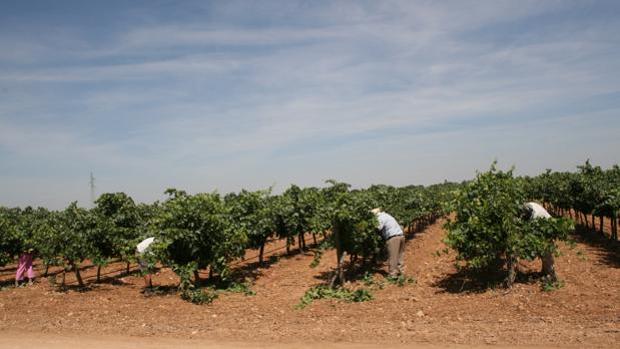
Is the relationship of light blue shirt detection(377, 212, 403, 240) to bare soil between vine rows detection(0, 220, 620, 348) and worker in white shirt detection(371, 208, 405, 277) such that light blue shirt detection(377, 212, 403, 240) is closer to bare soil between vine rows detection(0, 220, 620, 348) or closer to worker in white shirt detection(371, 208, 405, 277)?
worker in white shirt detection(371, 208, 405, 277)

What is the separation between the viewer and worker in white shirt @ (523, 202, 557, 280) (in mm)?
10242

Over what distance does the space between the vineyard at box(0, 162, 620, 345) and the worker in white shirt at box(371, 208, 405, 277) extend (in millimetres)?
335

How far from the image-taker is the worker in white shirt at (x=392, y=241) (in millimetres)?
12445

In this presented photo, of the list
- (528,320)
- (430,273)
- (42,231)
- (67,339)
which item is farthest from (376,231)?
(42,231)

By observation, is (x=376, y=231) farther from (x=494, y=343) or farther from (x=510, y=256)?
(x=494, y=343)

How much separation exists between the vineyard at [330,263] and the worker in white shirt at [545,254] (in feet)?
0.57

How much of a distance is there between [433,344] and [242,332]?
3.34 metres

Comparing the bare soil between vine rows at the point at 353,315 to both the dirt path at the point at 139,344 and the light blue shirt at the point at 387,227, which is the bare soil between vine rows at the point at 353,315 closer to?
the dirt path at the point at 139,344

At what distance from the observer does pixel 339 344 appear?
741 cm

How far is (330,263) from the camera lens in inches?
646

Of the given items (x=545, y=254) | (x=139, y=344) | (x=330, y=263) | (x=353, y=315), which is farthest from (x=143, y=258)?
(x=545, y=254)

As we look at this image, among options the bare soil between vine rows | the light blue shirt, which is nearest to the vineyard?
the bare soil between vine rows

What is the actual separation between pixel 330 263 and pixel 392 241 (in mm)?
4427

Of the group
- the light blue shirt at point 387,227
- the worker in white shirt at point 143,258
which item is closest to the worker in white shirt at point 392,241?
the light blue shirt at point 387,227
